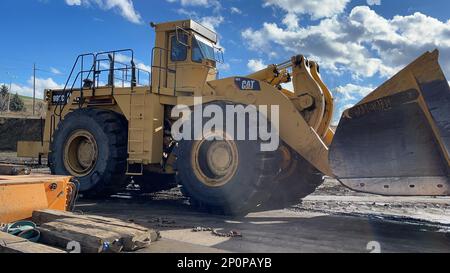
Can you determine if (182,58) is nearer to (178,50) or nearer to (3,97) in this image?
(178,50)

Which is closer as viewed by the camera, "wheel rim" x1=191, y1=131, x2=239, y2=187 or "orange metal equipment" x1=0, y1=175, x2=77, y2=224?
"orange metal equipment" x1=0, y1=175, x2=77, y2=224

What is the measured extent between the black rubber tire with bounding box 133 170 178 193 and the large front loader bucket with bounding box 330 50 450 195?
16.8 ft

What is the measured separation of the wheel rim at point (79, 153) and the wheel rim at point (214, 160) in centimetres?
282

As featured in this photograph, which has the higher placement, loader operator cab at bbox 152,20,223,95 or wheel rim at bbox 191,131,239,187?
loader operator cab at bbox 152,20,223,95

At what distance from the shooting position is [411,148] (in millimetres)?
5879

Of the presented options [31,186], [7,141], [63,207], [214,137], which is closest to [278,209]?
[214,137]

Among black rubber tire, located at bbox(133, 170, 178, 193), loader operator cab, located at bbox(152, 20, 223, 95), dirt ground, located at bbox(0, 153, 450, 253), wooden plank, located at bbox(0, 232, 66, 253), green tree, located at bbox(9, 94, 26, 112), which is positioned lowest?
dirt ground, located at bbox(0, 153, 450, 253)

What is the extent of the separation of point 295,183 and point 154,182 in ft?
11.8

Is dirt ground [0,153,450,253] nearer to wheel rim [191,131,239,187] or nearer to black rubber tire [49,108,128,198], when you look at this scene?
black rubber tire [49,108,128,198]

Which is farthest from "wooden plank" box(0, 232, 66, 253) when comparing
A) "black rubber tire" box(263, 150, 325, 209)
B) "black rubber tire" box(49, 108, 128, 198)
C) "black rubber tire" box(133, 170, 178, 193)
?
"black rubber tire" box(133, 170, 178, 193)

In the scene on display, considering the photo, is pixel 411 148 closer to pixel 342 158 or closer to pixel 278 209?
pixel 342 158

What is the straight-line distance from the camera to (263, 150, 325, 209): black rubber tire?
854cm

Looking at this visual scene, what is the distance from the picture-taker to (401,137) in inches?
235

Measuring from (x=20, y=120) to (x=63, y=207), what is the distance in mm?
29021
